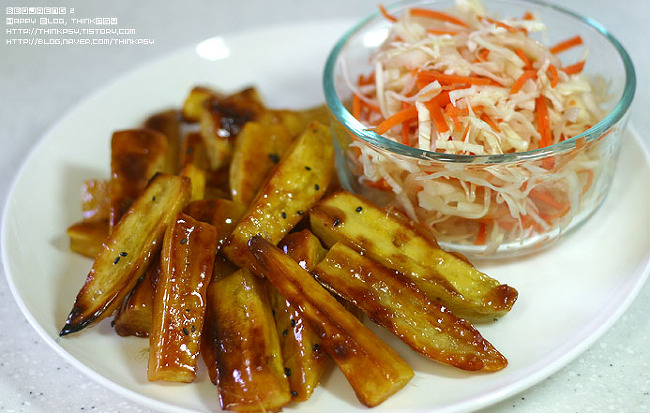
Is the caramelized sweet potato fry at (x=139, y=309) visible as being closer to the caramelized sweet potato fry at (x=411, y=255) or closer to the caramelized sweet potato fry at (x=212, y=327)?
the caramelized sweet potato fry at (x=212, y=327)

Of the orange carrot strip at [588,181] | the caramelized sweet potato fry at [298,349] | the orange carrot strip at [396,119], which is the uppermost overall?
the orange carrot strip at [396,119]

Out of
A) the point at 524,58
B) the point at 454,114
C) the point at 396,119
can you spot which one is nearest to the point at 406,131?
the point at 396,119

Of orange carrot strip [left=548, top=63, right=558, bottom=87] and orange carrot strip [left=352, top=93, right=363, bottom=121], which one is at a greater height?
orange carrot strip [left=548, top=63, right=558, bottom=87]

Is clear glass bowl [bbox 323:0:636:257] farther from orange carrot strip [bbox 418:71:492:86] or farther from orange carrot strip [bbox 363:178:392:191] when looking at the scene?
orange carrot strip [bbox 418:71:492:86]

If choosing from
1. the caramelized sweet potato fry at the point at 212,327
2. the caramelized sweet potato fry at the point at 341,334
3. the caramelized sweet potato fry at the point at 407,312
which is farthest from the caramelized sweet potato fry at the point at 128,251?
the caramelized sweet potato fry at the point at 407,312

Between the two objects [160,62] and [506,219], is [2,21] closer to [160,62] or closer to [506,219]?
[160,62]

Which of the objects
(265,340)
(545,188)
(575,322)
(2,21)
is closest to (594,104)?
(545,188)

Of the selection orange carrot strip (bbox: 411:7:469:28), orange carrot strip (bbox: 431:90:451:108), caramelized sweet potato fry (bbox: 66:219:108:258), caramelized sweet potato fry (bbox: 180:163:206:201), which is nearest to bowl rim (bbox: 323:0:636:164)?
orange carrot strip (bbox: 431:90:451:108)
